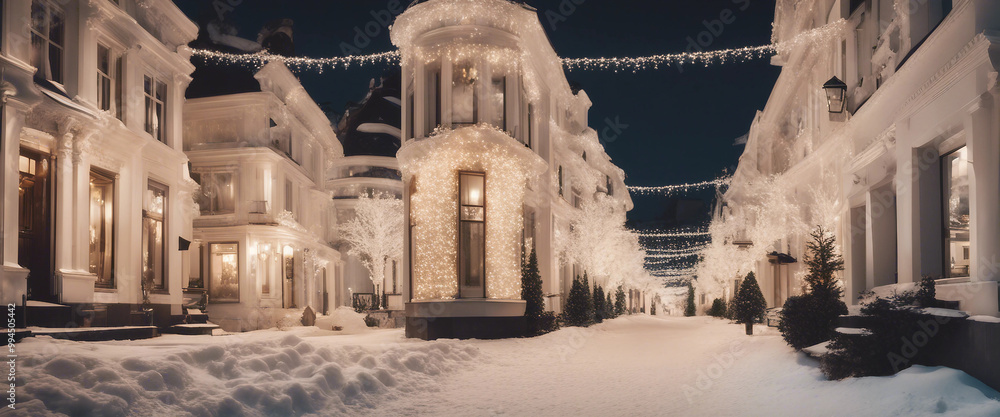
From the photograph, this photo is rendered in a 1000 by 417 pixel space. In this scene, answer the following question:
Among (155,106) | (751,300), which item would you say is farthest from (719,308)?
(155,106)

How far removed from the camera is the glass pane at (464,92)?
62.2 feet

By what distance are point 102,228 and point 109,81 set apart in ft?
12.4

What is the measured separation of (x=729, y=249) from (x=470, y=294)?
32.1m

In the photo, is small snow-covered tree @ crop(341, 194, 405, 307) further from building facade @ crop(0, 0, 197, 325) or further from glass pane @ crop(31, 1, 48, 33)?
glass pane @ crop(31, 1, 48, 33)

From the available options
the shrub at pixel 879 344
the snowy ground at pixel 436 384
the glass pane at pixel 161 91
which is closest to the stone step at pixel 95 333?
the snowy ground at pixel 436 384

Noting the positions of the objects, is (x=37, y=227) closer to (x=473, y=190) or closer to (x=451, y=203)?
(x=451, y=203)

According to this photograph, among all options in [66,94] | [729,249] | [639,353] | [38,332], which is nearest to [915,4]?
[639,353]

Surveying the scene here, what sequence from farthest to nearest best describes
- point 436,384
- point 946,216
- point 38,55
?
point 38,55 → point 946,216 → point 436,384

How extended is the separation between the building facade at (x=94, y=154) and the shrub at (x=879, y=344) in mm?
13143

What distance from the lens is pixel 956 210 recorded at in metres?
10.4

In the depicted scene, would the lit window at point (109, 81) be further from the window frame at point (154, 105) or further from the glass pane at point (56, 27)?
the glass pane at point (56, 27)

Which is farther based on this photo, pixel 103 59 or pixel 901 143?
pixel 103 59

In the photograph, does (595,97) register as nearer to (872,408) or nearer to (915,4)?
(915,4)

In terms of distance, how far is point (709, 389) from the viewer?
9648 mm
